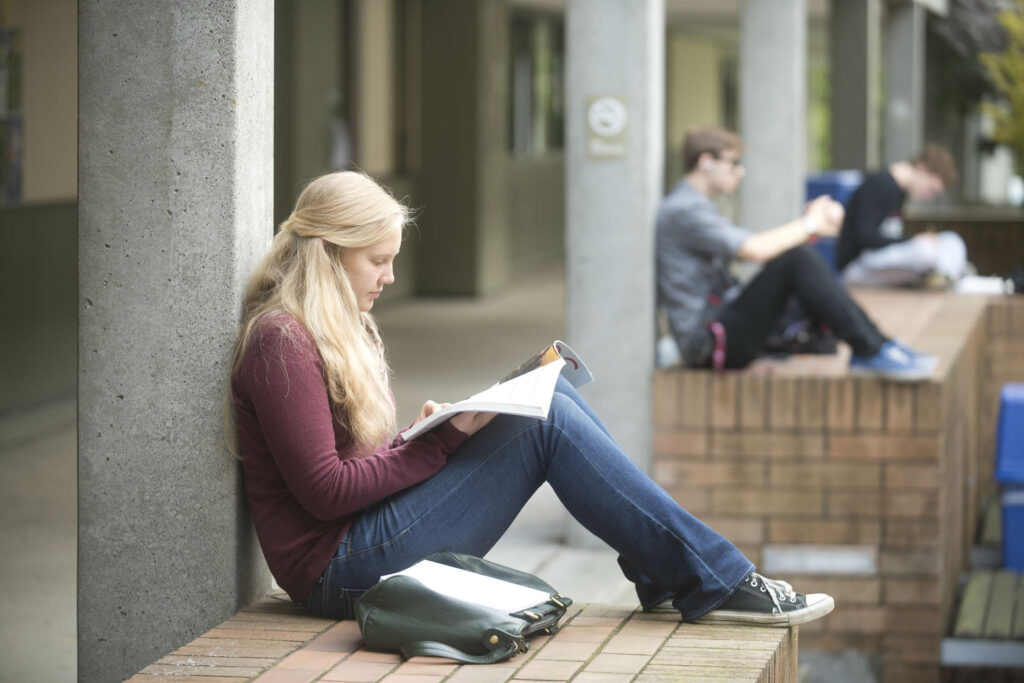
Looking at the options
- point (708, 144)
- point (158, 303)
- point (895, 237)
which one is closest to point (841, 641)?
point (708, 144)

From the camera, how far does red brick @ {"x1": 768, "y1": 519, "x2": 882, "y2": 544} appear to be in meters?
5.89

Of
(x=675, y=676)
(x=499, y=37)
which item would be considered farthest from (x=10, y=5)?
(x=499, y=37)

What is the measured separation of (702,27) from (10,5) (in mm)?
15586

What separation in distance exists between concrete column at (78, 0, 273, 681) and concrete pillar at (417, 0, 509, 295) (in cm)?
1168

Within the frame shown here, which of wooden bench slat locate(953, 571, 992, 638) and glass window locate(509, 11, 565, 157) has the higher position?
glass window locate(509, 11, 565, 157)

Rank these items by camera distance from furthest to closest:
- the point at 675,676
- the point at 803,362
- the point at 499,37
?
1. the point at 499,37
2. the point at 803,362
3. the point at 675,676

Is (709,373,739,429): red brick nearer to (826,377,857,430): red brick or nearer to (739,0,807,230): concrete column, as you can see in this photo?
(826,377,857,430): red brick

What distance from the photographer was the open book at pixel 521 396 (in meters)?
3.20

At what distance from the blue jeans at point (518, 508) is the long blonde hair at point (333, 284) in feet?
0.65

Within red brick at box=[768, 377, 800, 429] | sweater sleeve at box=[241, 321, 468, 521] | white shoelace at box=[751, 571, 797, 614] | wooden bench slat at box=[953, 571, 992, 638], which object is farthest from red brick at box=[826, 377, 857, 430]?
sweater sleeve at box=[241, 321, 468, 521]

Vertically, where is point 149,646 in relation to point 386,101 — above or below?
below

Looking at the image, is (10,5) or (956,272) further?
(956,272)

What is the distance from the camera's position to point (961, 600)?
668 centimetres

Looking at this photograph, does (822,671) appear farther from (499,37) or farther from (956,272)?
(499,37)
